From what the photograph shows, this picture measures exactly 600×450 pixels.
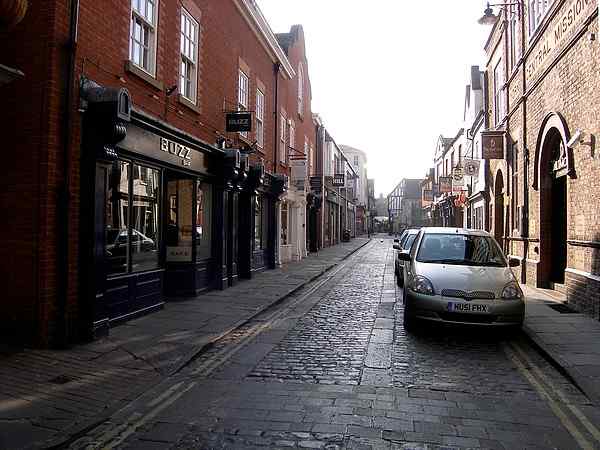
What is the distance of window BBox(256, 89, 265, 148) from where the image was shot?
16438 millimetres

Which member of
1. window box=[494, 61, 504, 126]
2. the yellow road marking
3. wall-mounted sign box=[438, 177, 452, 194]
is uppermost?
window box=[494, 61, 504, 126]

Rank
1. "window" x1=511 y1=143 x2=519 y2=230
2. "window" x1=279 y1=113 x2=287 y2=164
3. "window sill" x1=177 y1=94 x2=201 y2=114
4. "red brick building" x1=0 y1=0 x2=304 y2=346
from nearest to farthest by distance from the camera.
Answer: "red brick building" x1=0 y1=0 x2=304 y2=346 → "window sill" x1=177 y1=94 x2=201 y2=114 → "window" x1=511 y1=143 x2=519 y2=230 → "window" x1=279 y1=113 x2=287 y2=164

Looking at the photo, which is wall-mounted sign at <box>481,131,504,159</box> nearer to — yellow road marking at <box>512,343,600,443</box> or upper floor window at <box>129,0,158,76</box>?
yellow road marking at <box>512,343,600,443</box>

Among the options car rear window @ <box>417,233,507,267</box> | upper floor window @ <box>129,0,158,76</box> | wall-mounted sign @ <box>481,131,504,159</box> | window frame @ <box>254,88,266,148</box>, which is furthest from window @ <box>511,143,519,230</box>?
upper floor window @ <box>129,0,158,76</box>

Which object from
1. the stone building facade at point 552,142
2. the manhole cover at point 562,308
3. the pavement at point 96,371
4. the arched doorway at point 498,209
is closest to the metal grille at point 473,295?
the stone building facade at point 552,142

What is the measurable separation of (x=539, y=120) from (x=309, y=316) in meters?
8.03

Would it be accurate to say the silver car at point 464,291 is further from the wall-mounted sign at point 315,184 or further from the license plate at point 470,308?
the wall-mounted sign at point 315,184

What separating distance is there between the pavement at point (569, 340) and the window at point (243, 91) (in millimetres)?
8948

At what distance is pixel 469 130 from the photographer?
29.9 m

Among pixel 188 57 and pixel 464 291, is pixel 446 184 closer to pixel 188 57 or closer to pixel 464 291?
pixel 188 57

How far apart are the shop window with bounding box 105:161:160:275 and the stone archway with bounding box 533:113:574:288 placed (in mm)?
9320

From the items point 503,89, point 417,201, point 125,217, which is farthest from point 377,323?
point 417,201

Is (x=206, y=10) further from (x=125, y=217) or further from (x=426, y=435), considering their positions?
(x=426, y=435)

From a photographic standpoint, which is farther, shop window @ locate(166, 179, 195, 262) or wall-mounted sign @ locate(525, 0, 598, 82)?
shop window @ locate(166, 179, 195, 262)
